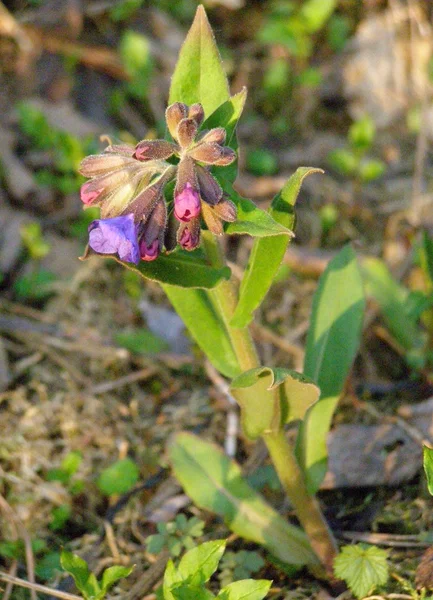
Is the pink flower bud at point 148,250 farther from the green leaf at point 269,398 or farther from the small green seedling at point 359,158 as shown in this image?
the small green seedling at point 359,158

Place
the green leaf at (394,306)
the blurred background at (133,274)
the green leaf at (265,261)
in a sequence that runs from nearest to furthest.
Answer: the green leaf at (265,261) → the blurred background at (133,274) → the green leaf at (394,306)

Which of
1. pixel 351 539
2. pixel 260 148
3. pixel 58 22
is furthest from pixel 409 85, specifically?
pixel 351 539

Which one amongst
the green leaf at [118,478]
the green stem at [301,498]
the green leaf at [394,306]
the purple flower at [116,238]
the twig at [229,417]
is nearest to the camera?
the purple flower at [116,238]

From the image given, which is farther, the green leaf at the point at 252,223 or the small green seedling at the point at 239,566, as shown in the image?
the small green seedling at the point at 239,566

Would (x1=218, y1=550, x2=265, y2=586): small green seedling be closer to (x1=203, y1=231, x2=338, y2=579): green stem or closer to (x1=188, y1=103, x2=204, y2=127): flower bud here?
(x1=203, y1=231, x2=338, y2=579): green stem

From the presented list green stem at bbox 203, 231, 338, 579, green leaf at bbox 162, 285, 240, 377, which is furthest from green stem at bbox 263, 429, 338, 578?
green leaf at bbox 162, 285, 240, 377

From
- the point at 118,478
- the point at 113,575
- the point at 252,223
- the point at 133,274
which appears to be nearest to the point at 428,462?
the point at 252,223

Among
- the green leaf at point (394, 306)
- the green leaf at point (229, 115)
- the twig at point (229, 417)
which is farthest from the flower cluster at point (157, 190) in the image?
the green leaf at point (394, 306)
